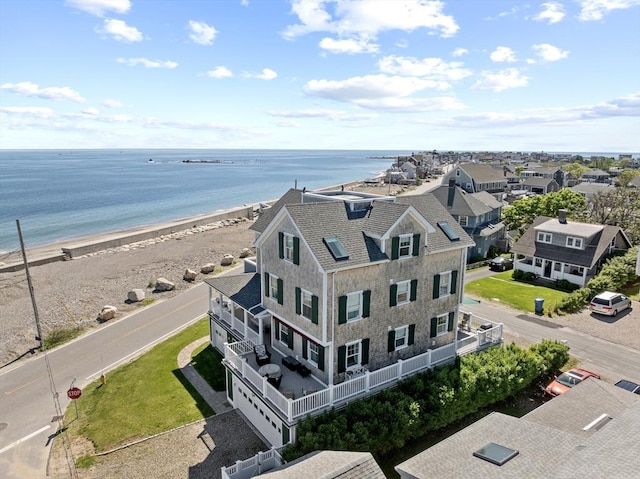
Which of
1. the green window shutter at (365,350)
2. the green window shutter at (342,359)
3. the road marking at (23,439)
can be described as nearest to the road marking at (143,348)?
the road marking at (23,439)

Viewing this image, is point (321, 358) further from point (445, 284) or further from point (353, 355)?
point (445, 284)

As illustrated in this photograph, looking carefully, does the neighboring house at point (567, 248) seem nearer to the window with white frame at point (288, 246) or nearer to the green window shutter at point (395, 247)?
the green window shutter at point (395, 247)

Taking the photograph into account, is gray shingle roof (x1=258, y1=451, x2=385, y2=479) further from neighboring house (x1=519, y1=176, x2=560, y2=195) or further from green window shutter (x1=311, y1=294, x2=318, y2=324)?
neighboring house (x1=519, y1=176, x2=560, y2=195)

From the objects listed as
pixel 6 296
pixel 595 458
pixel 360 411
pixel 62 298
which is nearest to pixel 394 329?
pixel 360 411

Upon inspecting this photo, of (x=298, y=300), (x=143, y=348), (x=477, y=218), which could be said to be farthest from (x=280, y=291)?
(x=477, y=218)

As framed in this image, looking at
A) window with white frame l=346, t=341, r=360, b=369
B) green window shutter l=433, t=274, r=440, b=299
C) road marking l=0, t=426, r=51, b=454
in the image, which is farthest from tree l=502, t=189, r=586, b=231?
road marking l=0, t=426, r=51, b=454

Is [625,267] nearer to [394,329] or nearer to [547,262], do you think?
[547,262]
